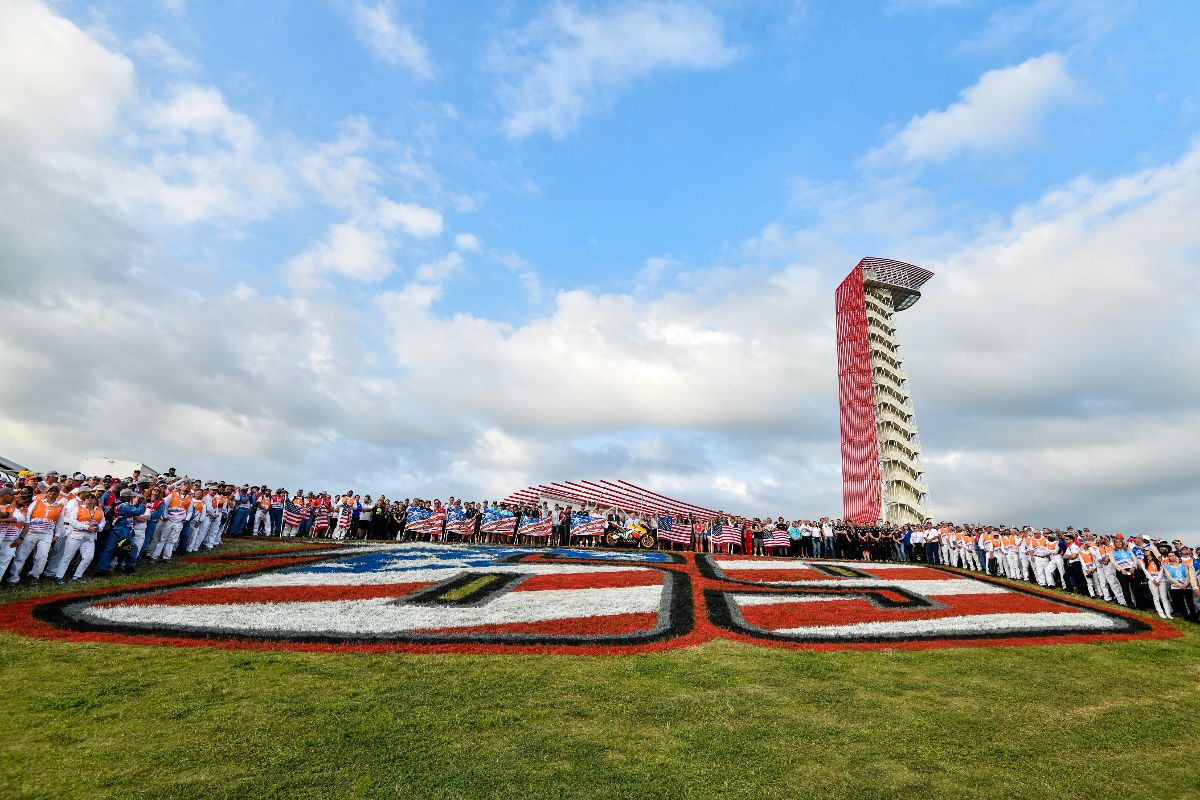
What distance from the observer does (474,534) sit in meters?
36.1

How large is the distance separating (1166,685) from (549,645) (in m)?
11.4

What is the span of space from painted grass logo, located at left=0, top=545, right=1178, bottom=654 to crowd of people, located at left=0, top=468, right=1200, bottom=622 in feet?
8.12

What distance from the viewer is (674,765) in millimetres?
6883

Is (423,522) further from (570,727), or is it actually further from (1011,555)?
(1011,555)

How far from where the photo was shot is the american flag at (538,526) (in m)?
35.0

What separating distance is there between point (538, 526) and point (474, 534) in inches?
161

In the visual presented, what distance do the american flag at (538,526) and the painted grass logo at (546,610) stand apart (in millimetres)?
10740

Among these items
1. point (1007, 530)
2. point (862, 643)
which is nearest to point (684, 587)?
point (862, 643)

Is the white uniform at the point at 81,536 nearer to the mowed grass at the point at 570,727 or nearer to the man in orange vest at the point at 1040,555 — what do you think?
the mowed grass at the point at 570,727

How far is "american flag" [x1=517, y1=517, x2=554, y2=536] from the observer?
115 feet

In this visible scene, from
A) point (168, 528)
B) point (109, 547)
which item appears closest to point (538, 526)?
point (168, 528)

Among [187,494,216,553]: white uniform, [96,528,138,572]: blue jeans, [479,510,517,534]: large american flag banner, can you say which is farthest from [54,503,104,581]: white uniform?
[479,510,517,534]: large american flag banner

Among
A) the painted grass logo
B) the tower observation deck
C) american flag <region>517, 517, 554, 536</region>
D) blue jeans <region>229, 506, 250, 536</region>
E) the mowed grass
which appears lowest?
the mowed grass

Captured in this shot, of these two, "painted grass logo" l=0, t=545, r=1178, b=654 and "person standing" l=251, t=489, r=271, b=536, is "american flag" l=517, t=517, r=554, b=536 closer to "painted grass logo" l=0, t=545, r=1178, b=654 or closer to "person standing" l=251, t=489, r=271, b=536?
"painted grass logo" l=0, t=545, r=1178, b=654
